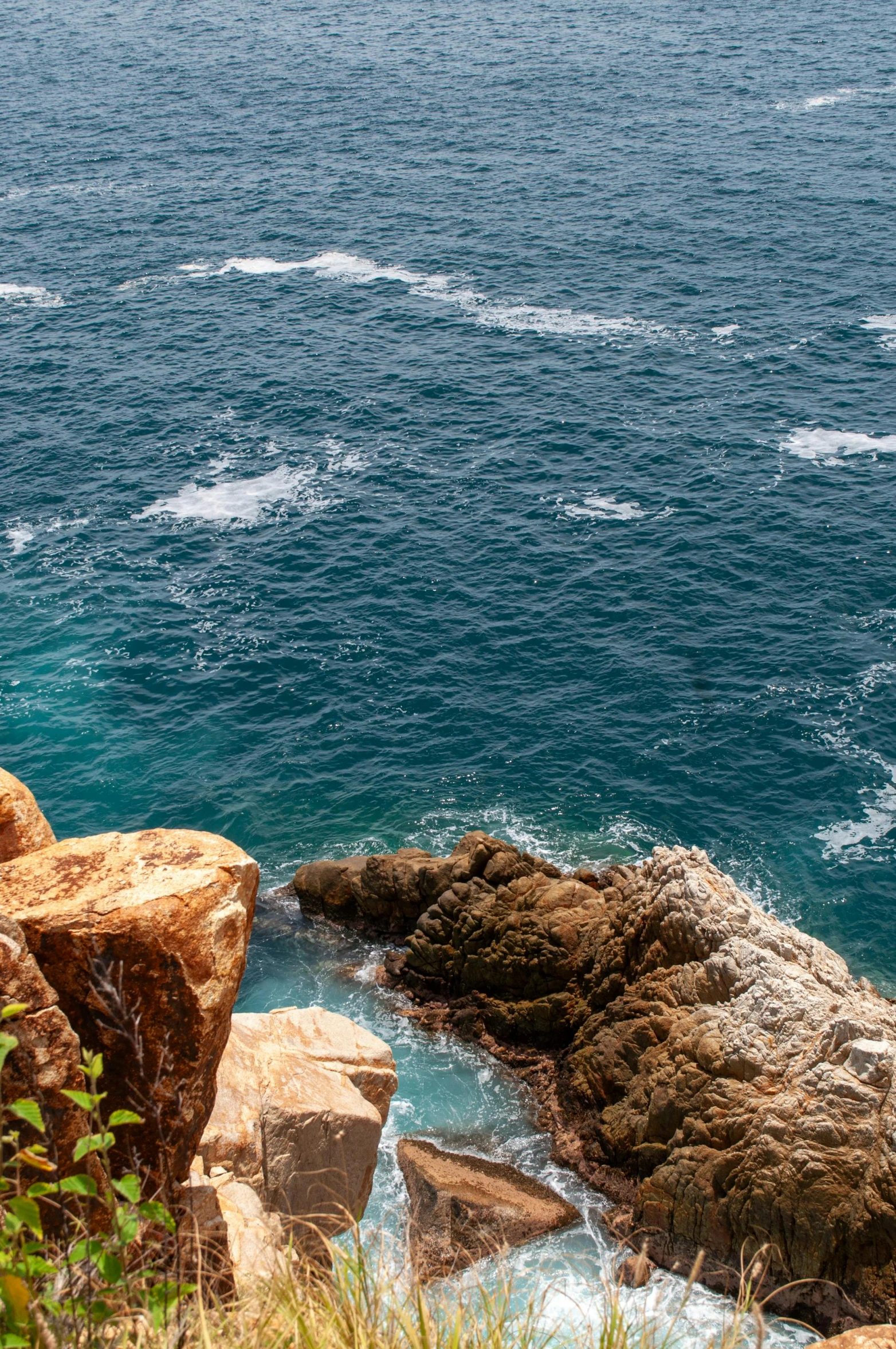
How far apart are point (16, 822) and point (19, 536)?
202 feet

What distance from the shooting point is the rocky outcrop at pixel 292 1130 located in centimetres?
2897

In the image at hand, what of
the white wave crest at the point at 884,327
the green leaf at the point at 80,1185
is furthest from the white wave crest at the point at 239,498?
the green leaf at the point at 80,1185

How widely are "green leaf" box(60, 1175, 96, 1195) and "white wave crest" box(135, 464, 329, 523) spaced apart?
251 ft

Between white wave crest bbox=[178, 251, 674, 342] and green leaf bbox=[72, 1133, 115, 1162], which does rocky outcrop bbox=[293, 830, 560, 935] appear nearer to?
green leaf bbox=[72, 1133, 115, 1162]

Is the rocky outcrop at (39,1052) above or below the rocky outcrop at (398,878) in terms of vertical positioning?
above

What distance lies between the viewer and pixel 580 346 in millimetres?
104375

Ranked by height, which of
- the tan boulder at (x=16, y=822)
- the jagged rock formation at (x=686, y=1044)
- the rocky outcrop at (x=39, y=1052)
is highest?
the rocky outcrop at (x=39, y=1052)

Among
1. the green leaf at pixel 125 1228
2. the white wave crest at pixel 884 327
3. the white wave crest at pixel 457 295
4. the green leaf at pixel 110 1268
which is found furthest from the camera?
the white wave crest at pixel 457 295

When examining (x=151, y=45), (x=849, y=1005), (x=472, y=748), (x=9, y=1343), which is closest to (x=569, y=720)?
(x=472, y=748)

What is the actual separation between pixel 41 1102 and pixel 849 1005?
31.5 metres

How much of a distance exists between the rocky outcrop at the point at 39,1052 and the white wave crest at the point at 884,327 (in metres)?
96.9

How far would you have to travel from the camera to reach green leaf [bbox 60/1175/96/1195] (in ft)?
34.4

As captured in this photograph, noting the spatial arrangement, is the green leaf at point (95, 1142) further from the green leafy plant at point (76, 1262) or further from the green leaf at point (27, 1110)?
the green leaf at point (27, 1110)

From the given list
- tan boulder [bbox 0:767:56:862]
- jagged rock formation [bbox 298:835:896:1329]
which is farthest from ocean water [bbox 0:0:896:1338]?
tan boulder [bbox 0:767:56:862]
